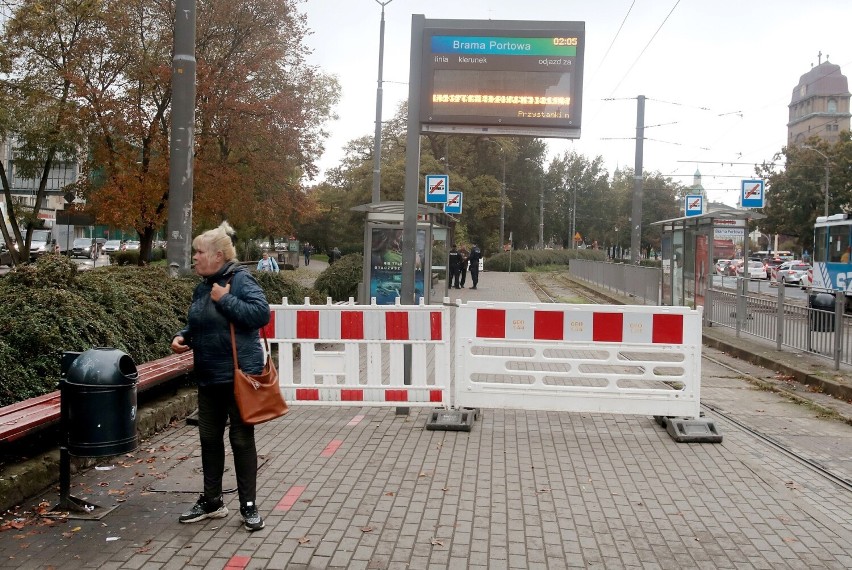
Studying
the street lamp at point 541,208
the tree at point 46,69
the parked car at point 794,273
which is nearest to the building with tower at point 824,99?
the street lamp at point 541,208

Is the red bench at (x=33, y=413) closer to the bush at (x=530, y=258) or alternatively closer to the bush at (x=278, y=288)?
the bush at (x=278, y=288)

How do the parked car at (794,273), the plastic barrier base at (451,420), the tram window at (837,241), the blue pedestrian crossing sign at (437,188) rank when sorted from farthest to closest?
1. the parked car at (794,273)
2. the tram window at (837,241)
3. the blue pedestrian crossing sign at (437,188)
4. the plastic barrier base at (451,420)

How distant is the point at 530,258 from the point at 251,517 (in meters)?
54.4

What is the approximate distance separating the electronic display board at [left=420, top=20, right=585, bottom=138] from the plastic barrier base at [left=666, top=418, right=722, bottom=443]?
3.53m

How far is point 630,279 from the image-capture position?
27.6 meters

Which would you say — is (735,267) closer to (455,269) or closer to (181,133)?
(455,269)

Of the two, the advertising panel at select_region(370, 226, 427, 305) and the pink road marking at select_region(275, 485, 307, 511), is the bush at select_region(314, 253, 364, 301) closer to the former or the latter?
the advertising panel at select_region(370, 226, 427, 305)

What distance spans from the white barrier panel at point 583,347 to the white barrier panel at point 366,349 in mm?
219

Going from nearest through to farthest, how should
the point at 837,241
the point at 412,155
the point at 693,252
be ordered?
1. the point at 412,155
2. the point at 693,252
3. the point at 837,241

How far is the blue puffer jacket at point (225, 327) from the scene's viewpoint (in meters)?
4.87

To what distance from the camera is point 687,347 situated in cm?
797

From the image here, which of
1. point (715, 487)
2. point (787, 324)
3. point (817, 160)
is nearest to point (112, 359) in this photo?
point (715, 487)

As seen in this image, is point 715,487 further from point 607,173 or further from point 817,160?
point 607,173

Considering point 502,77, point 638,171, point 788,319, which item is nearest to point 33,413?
point 502,77
